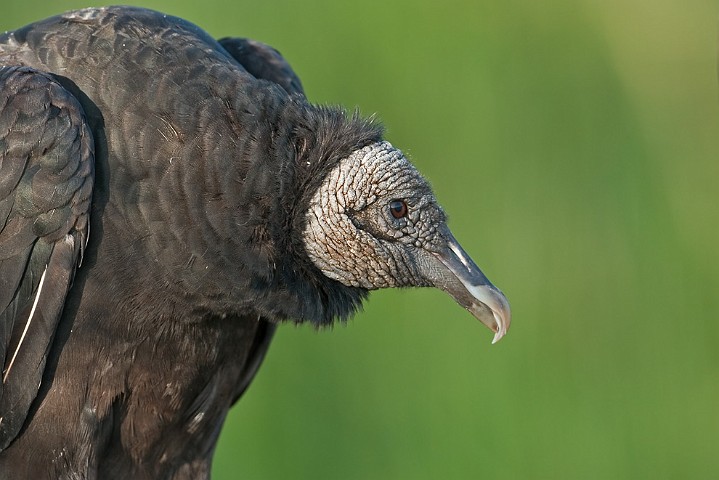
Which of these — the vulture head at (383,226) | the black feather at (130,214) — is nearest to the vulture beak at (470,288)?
the vulture head at (383,226)

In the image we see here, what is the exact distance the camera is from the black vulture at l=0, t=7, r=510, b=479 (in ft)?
11.7

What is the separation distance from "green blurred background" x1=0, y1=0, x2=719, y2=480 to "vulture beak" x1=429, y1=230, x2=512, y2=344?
1.93 meters

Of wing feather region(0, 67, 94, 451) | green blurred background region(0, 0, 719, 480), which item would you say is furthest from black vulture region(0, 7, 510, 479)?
green blurred background region(0, 0, 719, 480)

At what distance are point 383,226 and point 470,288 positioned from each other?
329 millimetres

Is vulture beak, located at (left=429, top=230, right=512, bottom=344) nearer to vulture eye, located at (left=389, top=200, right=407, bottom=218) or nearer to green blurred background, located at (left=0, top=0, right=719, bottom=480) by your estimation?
vulture eye, located at (left=389, top=200, right=407, bottom=218)

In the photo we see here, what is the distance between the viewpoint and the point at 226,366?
164 inches

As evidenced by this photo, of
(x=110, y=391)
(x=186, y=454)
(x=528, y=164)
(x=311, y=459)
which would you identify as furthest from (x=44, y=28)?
(x=528, y=164)

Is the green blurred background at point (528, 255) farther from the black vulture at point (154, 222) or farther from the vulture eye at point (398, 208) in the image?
the vulture eye at point (398, 208)

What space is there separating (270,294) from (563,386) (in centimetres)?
229

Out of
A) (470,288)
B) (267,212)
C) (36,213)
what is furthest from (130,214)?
(470,288)

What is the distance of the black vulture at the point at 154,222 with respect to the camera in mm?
3564

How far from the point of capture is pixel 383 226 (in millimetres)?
3717

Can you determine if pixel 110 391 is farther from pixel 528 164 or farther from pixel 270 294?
pixel 528 164

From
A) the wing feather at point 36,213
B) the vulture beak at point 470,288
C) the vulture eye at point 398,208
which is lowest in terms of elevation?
the wing feather at point 36,213
